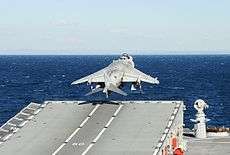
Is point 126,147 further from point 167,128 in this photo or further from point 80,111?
point 80,111

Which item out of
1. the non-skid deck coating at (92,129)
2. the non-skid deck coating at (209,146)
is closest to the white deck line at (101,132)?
the non-skid deck coating at (92,129)

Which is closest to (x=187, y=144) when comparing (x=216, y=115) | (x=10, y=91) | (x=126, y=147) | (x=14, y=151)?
(x=126, y=147)

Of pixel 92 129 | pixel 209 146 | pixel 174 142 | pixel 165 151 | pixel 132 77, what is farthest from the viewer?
pixel 132 77

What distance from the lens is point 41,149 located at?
148 feet

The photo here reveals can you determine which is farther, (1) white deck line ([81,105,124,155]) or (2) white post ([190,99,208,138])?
(2) white post ([190,99,208,138])

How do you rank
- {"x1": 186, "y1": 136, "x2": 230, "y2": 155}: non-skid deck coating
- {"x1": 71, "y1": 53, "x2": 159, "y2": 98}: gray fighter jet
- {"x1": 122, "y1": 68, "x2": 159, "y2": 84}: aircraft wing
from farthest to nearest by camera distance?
{"x1": 122, "y1": 68, "x2": 159, "y2": 84}: aircraft wing < {"x1": 71, "y1": 53, "x2": 159, "y2": 98}: gray fighter jet < {"x1": 186, "y1": 136, "x2": 230, "y2": 155}: non-skid deck coating

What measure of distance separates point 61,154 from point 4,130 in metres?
10.0

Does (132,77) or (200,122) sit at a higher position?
(132,77)

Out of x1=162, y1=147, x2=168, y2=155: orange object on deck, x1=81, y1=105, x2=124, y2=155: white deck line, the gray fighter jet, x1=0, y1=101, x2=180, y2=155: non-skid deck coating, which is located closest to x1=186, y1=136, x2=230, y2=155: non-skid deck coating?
x1=0, y1=101, x2=180, y2=155: non-skid deck coating

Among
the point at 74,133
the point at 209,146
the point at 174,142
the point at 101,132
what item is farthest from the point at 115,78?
the point at 74,133

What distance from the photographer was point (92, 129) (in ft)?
165

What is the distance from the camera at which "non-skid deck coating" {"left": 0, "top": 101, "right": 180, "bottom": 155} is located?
4488cm

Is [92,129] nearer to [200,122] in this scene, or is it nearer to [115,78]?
[200,122]

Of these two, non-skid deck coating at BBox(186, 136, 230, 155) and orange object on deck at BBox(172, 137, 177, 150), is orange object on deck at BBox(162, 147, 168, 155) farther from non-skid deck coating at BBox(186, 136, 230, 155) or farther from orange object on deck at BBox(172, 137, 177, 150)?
non-skid deck coating at BBox(186, 136, 230, 155)
